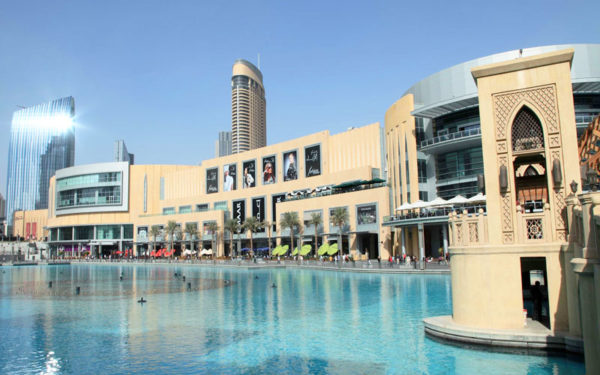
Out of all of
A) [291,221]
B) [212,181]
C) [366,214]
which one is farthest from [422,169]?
[212,181]

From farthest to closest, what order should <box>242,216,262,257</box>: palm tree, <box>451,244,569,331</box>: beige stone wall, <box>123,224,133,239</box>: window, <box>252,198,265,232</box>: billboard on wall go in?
<box>123,224,133,239</box>: window
<box>252,198,265,232</box>: billboard on wall
<box>242,216,262,257</box>: palm tree
<box>451,244,569,331</box>: beige stone wall

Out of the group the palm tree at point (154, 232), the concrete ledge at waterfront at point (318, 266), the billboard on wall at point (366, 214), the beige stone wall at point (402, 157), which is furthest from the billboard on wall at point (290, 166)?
the palm tree at point (154, 232)

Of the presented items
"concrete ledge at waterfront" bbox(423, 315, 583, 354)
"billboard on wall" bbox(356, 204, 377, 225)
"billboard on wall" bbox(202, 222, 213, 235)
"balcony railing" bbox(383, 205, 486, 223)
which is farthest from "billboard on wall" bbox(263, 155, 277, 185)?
"concrete ledge at waterfront" bbox(423, 315, 583, 354)

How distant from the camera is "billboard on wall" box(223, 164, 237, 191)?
341 feet

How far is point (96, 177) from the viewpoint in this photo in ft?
425

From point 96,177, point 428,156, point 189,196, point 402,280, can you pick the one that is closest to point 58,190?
point 96,177

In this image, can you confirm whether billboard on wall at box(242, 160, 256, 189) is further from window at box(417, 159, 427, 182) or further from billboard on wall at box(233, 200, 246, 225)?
window at box(417, 159, 427, 182)

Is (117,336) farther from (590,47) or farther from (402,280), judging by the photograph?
(590,47)

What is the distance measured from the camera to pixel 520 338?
1446 centimetres

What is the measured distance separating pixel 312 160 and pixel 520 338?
74.4 m

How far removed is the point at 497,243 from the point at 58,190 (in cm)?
14401

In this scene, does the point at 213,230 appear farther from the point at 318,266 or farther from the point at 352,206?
the point at 318,266

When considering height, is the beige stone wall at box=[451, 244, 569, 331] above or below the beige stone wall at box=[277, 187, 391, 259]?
below

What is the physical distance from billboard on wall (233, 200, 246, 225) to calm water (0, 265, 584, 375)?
214 feet
